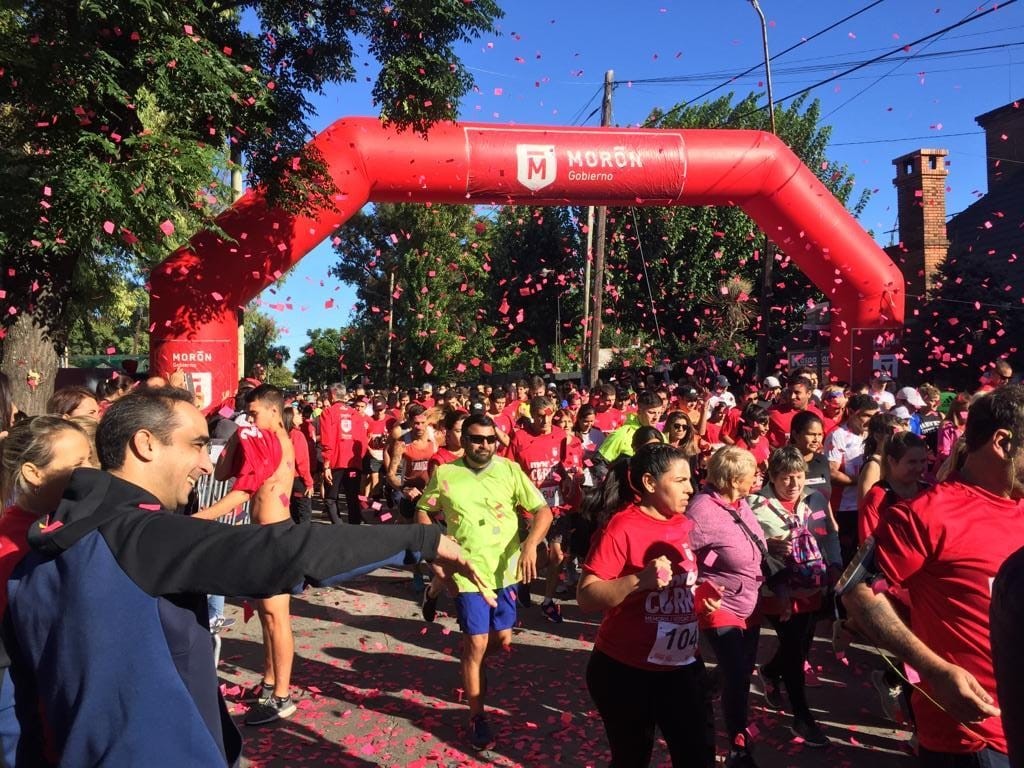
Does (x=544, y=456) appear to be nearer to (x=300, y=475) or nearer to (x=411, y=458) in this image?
(x=411, y=458)

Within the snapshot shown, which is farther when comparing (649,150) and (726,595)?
(649,150)

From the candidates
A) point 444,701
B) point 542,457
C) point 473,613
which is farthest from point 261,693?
point 542,457

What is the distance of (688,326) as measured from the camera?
83.2 ft

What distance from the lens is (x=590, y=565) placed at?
3100 millimetres

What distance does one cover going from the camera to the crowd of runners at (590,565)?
151cm

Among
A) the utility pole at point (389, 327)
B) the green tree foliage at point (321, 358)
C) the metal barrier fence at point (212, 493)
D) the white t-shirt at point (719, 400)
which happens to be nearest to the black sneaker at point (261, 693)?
the metal barrier fence at point (212, 493)

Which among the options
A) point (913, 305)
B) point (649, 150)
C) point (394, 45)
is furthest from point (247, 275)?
point (913, 305)

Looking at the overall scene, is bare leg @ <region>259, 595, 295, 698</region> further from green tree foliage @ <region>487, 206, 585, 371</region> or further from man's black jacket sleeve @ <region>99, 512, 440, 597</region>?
green tree foliage @ <region>487, 206, 585, 371</region>

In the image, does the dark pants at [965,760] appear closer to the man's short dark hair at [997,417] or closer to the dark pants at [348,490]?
the man's short dark hair at [997,417]

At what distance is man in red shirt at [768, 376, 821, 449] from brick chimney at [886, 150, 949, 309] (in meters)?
11.5

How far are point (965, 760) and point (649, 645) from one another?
1.17 metres

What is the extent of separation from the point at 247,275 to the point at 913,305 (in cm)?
1425

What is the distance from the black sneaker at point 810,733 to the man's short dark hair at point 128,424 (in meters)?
3.75

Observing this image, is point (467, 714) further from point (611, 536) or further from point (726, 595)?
point (611, 536)
